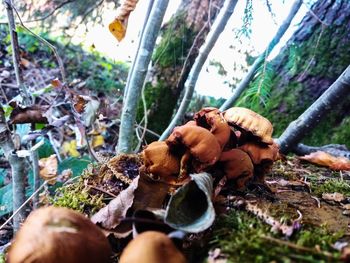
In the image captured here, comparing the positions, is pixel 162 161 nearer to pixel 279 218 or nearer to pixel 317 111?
pixel 279 218

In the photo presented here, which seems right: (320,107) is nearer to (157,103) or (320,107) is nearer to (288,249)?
(288,249)

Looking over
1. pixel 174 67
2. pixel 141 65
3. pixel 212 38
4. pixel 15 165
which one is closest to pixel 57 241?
pixel 15 165

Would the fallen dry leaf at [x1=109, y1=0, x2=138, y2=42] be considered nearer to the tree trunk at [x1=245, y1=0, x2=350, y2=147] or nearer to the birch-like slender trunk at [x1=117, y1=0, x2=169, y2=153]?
the birch-like slender trunk at [x1=117, y1=0, x2=169, y2=153]

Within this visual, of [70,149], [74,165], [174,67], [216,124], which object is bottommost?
[70,149]

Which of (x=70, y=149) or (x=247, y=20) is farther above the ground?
(x=247, y=20)

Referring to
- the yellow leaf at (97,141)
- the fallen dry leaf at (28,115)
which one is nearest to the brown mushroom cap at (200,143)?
the fallen dry leaf at (28,115)

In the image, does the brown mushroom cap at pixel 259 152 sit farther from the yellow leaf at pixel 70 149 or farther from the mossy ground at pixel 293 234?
the yellow leaf at pixel 70 149
